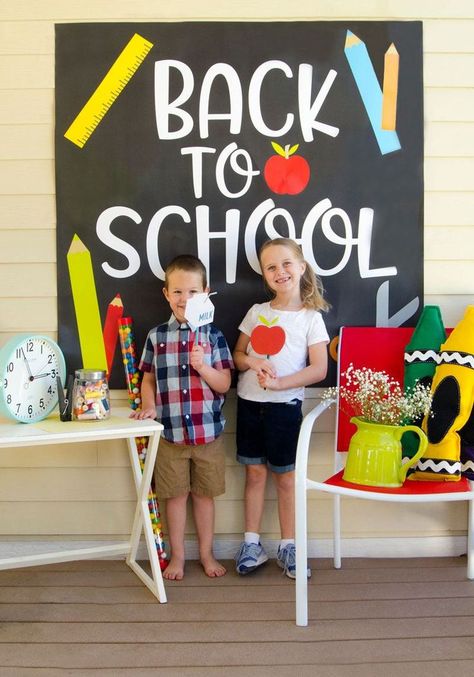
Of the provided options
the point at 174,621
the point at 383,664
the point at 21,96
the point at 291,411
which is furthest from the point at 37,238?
the point at 383,664

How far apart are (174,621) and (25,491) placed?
33.6 inches

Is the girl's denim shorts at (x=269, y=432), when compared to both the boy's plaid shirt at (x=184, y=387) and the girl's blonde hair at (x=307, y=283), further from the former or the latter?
the girl's blonde hair at (x=307, y=283)

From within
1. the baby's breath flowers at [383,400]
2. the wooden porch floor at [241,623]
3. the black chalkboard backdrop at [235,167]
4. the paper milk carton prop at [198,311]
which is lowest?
the wooden porch floor at [241,623]

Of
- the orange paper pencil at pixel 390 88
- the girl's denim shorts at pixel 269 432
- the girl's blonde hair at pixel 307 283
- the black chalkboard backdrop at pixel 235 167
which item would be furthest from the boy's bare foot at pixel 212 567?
the orange paper pencil at pixel 390 88

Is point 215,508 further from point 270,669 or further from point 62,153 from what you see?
point 62,153

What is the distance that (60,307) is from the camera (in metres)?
2.60

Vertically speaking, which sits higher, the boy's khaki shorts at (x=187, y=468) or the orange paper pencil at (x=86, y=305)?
the orange paper pencil at (x=86, y=305)

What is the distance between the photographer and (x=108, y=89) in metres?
2.55

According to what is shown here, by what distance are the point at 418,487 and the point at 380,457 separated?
145 millimetres

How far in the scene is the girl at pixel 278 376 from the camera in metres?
2.44

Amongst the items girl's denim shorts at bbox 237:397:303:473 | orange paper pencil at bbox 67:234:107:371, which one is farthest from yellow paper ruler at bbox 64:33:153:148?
girl's denim shorts at bbox 237:397:303:473

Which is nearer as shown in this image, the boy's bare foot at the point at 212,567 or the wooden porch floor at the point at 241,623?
the wooden porch floor at the point at 241,623

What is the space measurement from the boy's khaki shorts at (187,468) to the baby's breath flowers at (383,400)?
1.55 ft

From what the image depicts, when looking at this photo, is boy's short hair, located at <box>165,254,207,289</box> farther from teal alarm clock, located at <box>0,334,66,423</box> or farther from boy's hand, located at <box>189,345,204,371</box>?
teal alarm clock, located at <box>0,334,66,423</box>
